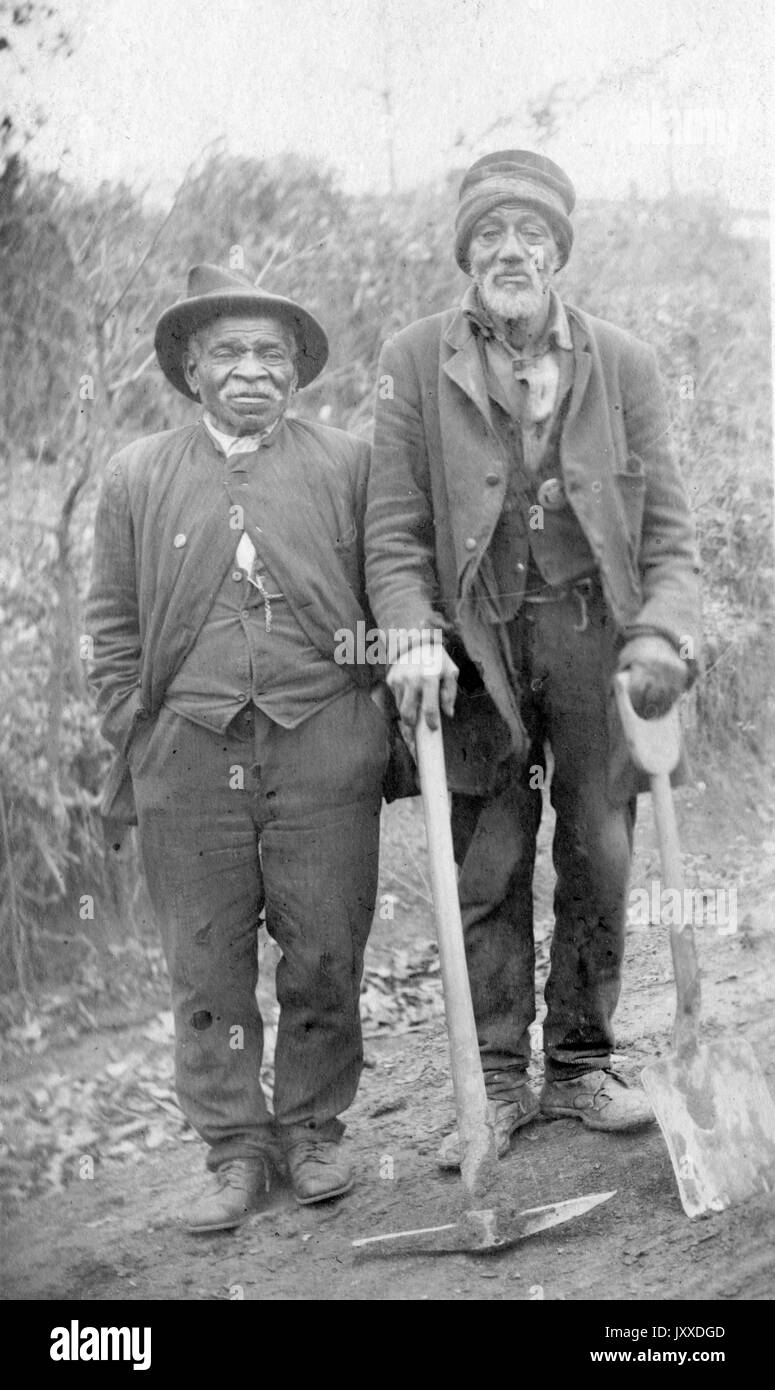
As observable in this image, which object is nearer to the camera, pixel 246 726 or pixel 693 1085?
pixel 693 1085

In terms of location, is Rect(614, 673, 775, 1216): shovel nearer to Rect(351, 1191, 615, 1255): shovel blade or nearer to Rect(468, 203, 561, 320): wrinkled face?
Rect(351, 1191, 615, 1255): shovel blade

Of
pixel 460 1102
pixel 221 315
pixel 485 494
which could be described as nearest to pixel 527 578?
pixel 485 494

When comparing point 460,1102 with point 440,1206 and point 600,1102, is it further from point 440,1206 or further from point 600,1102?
point 600,1102

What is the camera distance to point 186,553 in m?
3.93

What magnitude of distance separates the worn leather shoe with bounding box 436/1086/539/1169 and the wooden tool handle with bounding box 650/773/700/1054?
1.66 ft

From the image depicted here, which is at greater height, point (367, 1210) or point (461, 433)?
point (461, 433)

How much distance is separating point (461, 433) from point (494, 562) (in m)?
0.34

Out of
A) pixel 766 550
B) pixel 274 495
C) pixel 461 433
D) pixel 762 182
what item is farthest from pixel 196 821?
pixel 762 182

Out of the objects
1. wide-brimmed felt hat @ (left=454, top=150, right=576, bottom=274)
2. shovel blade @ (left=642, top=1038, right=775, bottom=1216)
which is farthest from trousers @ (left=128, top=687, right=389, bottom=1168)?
wide-brimmed felt hat @ (left=454, top=150, right=576, bottom=274)

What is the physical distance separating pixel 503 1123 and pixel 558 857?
717mm

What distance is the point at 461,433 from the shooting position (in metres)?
3.92

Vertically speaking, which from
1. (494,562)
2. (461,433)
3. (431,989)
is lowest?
(431,989)

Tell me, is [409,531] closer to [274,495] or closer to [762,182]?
[274,495]

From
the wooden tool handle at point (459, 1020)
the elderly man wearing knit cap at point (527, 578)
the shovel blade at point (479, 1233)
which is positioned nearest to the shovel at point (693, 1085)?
the elderly man wearing knit cap at point (527, 578)
